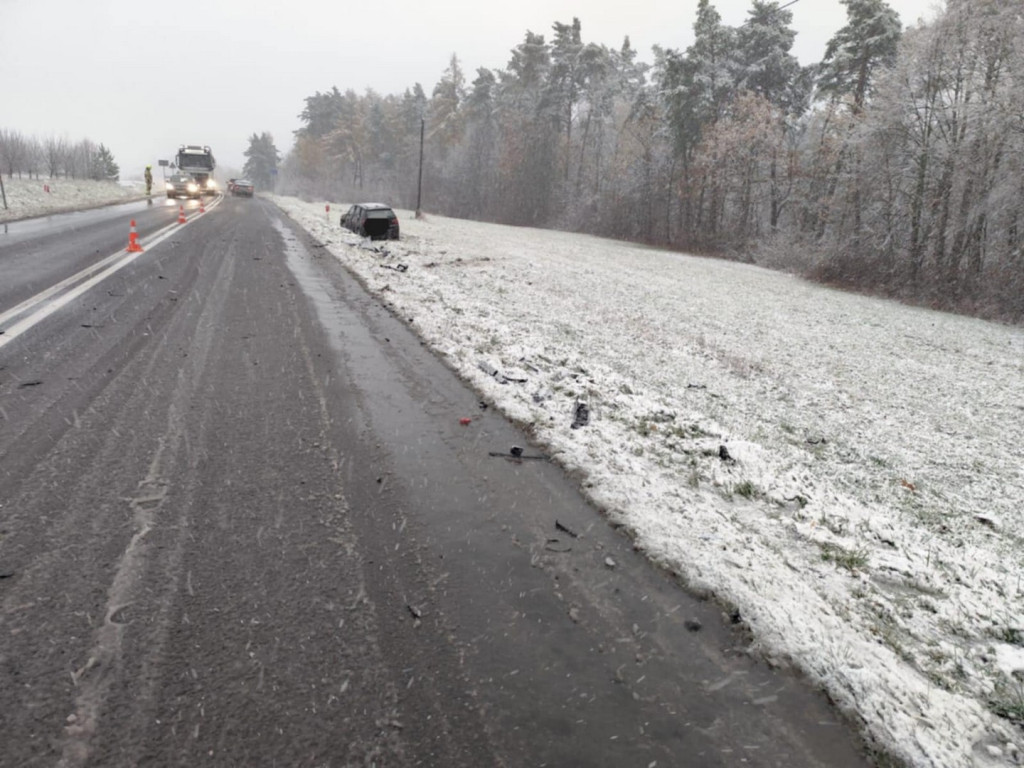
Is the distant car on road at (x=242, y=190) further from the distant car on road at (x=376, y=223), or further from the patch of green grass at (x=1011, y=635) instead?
the patch of green grass at (x=1011, y=635)

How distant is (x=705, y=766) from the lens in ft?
6.48

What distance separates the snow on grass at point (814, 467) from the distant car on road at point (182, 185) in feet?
103

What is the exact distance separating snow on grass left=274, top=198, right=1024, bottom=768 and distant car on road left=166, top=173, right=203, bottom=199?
103ft

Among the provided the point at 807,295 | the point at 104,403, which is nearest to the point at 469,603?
the point at 104,403

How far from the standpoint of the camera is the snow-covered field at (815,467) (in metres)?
2.58

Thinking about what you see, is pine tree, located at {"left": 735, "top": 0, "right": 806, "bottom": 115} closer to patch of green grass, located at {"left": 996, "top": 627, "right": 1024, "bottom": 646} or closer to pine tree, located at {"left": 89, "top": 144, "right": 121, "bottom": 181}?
patch of green grass, located at {"left": 996, "top": 627, "right": 1024, "bottom": 646}

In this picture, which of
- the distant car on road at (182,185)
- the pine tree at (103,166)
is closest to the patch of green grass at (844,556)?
the distant car on road at (182,185)

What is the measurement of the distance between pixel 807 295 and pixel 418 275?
46.9 ft

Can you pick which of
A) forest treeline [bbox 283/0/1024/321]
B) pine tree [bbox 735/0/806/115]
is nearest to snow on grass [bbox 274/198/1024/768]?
forest treeline [bbox 283/0/1024/321]

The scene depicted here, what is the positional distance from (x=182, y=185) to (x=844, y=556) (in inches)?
1748

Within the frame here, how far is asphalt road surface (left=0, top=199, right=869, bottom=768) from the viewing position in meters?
1.96

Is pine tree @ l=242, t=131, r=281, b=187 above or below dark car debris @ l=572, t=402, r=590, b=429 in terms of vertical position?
above

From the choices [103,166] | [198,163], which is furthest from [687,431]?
[103,166]

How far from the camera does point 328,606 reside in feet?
8.25
